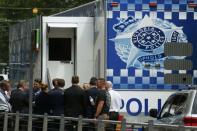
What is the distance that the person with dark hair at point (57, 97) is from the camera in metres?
16.9

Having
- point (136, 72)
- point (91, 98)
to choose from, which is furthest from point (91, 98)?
point (136, 72)

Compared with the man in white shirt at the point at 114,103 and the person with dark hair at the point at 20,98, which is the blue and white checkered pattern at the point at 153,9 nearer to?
the man in white shirt at the point at 114,103

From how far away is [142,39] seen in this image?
16.7m

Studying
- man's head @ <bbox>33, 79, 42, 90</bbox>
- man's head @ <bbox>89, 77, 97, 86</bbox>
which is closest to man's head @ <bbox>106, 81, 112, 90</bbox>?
man's head @ <bbox>89, 77, 97, 86</bbox>

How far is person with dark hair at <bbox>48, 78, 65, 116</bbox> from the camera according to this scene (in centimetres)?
1689

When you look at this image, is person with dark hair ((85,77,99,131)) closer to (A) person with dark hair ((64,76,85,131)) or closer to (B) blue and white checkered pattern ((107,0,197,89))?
(A) person with dark hair ((64,76,85,131))

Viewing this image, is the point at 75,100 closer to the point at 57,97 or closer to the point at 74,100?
the point at 74,100

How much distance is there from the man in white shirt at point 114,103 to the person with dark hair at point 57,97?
1215mm

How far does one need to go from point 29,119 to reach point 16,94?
118 inches

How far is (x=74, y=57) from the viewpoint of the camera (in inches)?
756

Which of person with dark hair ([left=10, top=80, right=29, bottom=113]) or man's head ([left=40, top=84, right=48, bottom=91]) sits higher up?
man's head ([left=40, top=84, right=48, bottom=91])

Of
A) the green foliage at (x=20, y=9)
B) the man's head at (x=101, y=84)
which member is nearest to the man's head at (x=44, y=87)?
the man's head at (x=101, y=84)

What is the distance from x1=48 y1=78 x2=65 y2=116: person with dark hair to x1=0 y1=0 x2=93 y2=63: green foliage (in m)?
42.9

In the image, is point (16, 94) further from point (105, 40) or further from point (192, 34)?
point (192, 34)
